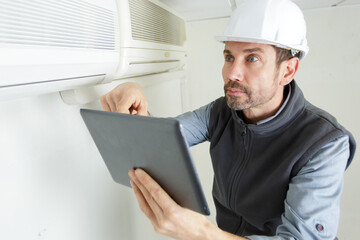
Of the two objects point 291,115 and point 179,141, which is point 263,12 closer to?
point 291,115

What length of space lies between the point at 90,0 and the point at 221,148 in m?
0.71

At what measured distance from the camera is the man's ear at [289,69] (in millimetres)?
874

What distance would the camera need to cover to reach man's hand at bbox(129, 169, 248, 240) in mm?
550

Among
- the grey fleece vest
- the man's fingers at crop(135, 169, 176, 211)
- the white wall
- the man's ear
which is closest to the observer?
the man's fingers at crop(135, 169, 176, 211)

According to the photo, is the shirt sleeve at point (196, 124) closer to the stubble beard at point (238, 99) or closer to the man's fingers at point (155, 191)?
the stubble beard at point (238, 99)

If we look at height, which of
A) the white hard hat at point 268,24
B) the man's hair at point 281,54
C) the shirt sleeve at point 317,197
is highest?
the white hard hat at point 268,24

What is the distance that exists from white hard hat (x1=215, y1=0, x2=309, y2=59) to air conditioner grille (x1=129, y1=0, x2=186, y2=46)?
280 millimetres

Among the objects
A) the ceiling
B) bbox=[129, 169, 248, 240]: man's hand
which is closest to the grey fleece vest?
bbox=[129, 169, 248, 240]: man's hand

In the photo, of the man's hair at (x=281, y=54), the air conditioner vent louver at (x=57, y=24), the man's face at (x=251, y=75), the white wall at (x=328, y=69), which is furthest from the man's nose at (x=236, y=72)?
the white wall at (x=328, y=69)

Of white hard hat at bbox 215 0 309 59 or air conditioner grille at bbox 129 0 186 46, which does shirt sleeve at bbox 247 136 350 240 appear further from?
air conditioner grille at bbox 129 0 186 46

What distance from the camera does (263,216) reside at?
0.87m

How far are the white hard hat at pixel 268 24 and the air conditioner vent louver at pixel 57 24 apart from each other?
0.42 m

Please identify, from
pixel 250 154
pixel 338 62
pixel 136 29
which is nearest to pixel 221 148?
pixel 250 154

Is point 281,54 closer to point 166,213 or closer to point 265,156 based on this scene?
point 265,156
